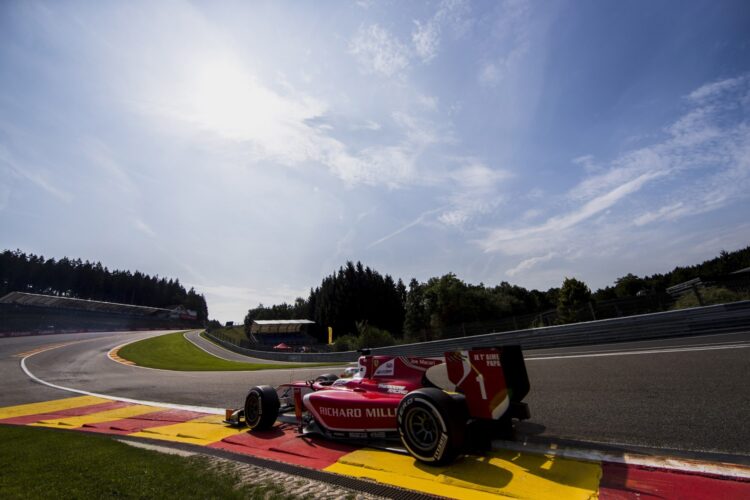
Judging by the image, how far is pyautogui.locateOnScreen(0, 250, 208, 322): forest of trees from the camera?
101m

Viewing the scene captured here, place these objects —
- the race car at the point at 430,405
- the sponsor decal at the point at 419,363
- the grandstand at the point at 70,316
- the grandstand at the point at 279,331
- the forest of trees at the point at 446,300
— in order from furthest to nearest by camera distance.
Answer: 1. the grandstand at the point at 279,331
2. the grandstand at the point at 70,316
3. the forest of trees at the point at 446,300
4. the sponsor decal at the point at 419,363
5. the race car at the point at 430,405

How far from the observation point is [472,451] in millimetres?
3914

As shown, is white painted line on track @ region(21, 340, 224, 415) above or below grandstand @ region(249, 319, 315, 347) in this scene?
above

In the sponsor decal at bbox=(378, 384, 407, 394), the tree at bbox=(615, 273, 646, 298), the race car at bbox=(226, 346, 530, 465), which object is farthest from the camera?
the tree at bbox=(615, 273, 646, 298)


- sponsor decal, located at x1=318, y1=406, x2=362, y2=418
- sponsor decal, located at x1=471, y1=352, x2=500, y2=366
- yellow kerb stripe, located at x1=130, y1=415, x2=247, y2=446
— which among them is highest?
sponsor decal, located at x1=471, y1=352, x2=500, y2=366

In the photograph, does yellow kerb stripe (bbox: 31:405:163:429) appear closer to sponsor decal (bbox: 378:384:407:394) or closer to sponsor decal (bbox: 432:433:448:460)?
sponsor decal (bbox: 378:384:407:394)

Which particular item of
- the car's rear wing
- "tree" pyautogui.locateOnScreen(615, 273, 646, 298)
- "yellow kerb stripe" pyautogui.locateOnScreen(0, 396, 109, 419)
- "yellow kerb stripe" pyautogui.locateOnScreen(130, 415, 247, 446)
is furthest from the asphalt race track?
"tree" pyautogui.locateOnScreen(615, 273, 646, 298)

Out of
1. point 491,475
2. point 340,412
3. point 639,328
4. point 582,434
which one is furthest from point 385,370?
point 639,328

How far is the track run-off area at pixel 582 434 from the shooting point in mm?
2941

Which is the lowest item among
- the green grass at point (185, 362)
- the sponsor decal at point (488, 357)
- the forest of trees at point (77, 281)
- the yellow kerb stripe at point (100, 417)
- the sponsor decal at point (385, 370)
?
the green grass at point (185, 362)

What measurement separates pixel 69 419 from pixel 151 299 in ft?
496

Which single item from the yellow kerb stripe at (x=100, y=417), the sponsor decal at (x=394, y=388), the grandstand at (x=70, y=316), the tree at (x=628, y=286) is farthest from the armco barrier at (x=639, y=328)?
the tree at (x=628, y=286)

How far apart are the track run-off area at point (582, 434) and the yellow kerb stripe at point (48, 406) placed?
0.41ft

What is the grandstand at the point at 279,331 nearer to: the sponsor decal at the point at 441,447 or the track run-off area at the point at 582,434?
the track run-off area at the point at 582,434
